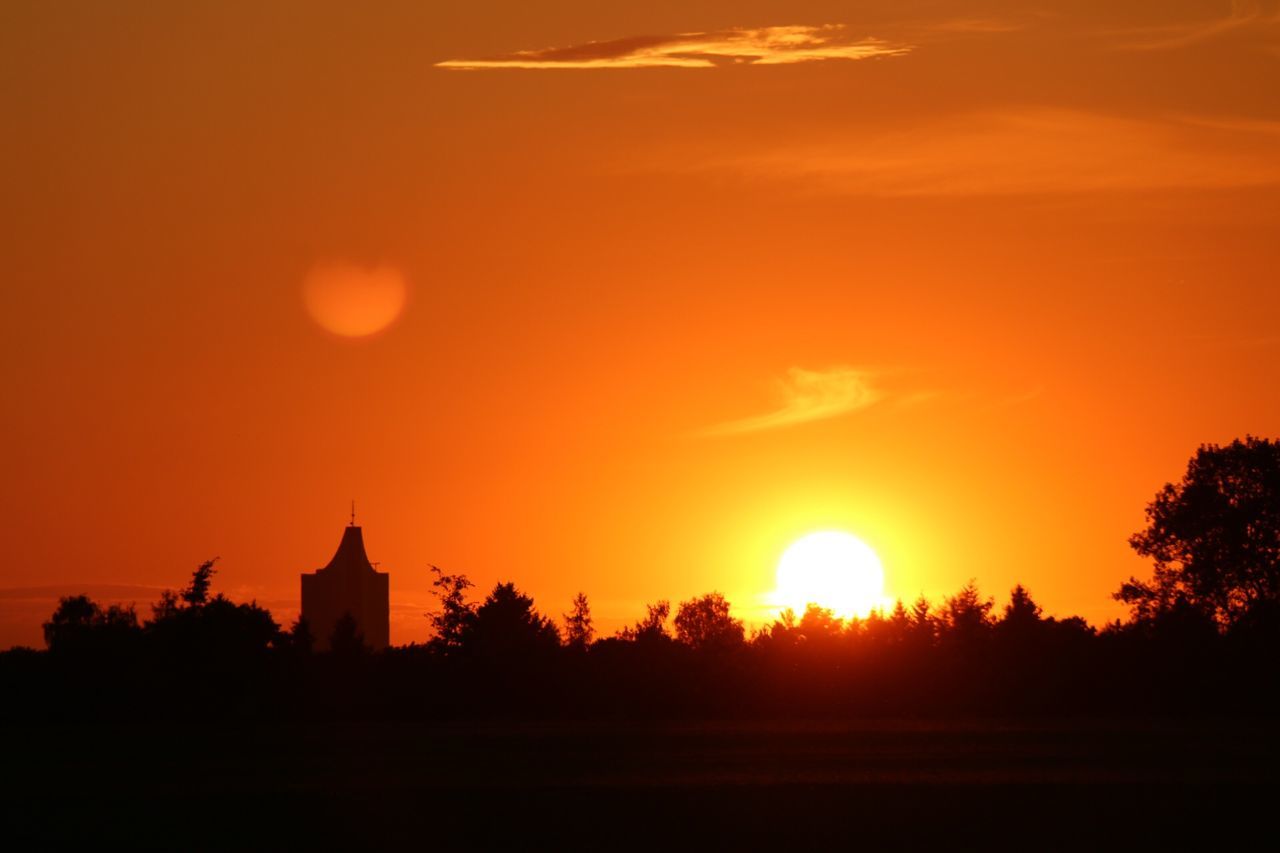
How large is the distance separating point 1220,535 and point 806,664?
62.5 ft

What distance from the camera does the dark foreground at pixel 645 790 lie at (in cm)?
1886

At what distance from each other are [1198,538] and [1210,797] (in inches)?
1642

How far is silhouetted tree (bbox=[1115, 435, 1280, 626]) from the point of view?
198ft

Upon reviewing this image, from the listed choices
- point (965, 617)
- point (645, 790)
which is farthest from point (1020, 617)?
point (645, 790)

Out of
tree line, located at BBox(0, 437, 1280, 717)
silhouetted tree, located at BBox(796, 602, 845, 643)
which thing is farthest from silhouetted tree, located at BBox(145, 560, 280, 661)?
silhouetted tree, located at BBox(796, 602, 845, 643)

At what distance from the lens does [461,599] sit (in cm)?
7362

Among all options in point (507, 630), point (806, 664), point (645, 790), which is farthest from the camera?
point (507, 630)

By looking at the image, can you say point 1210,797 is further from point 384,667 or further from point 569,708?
point 384,667

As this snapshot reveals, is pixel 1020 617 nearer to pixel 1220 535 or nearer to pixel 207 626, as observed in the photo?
pixel 1220 535

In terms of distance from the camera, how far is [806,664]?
183 ft

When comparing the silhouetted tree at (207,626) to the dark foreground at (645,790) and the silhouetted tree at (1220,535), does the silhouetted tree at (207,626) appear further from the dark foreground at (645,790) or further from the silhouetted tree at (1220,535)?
the silhouetted tree at (1220,535)

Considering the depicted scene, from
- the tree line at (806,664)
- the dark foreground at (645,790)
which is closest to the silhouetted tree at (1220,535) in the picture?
the tree line at (806,664)

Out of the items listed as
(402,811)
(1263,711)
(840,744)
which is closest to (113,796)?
(402,811)

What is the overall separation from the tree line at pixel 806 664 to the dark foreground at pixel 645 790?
1150 cm
